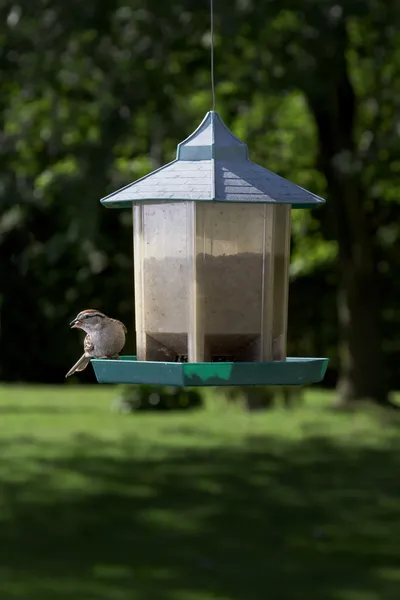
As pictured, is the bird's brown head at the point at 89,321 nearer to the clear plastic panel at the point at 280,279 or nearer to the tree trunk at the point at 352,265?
the clear plastic panel at the point at 280,279

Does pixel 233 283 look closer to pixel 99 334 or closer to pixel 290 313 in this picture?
pixel 99 334

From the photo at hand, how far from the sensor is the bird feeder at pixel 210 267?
4387mm

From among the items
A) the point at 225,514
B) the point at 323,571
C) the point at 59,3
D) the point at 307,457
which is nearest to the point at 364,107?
the point at 307,457

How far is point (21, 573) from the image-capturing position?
1216 cm

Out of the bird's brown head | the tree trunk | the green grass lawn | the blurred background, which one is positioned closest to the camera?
the bird's brown head

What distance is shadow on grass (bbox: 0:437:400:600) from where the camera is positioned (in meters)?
11.8

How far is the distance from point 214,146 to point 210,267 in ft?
1.29

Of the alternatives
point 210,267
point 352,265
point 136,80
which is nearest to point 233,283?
point 210,267

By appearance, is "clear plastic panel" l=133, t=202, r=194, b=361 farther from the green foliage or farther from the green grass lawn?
the green grass lawn

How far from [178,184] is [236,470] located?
1383 centimetres

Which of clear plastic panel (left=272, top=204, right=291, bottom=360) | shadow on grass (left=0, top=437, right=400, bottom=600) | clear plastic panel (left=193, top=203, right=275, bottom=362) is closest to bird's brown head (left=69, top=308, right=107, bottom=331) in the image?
clear plastic panel (left=193, top=203, right=275, bottom=362)

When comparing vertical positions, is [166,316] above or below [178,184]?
below

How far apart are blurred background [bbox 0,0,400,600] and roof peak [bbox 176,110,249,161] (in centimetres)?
402

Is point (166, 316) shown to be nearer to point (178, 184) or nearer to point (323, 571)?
point (178, 184)
